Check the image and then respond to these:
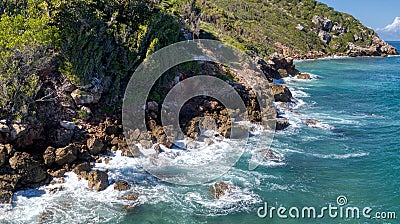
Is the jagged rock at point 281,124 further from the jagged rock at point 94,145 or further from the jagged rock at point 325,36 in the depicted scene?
the jagged rock at point 325,36

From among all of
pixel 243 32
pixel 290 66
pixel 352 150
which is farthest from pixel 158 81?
pixel 243 32

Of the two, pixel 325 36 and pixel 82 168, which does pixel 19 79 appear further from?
pixel 325 36

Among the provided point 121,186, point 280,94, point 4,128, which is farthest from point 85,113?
point 280,94

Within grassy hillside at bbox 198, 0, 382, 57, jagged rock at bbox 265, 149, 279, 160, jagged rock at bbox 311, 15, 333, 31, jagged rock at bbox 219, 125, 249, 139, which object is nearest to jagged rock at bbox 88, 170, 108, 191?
jagged rock at bbox 219, 125, 249, 139

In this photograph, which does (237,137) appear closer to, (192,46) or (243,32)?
(192,46)

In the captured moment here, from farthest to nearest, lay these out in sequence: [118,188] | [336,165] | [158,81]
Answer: [158,81] < [336,165] < [118,188]

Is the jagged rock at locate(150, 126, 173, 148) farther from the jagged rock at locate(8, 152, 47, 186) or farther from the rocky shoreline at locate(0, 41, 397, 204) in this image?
the jagged rock at locate(8, 152, 47, 186)
